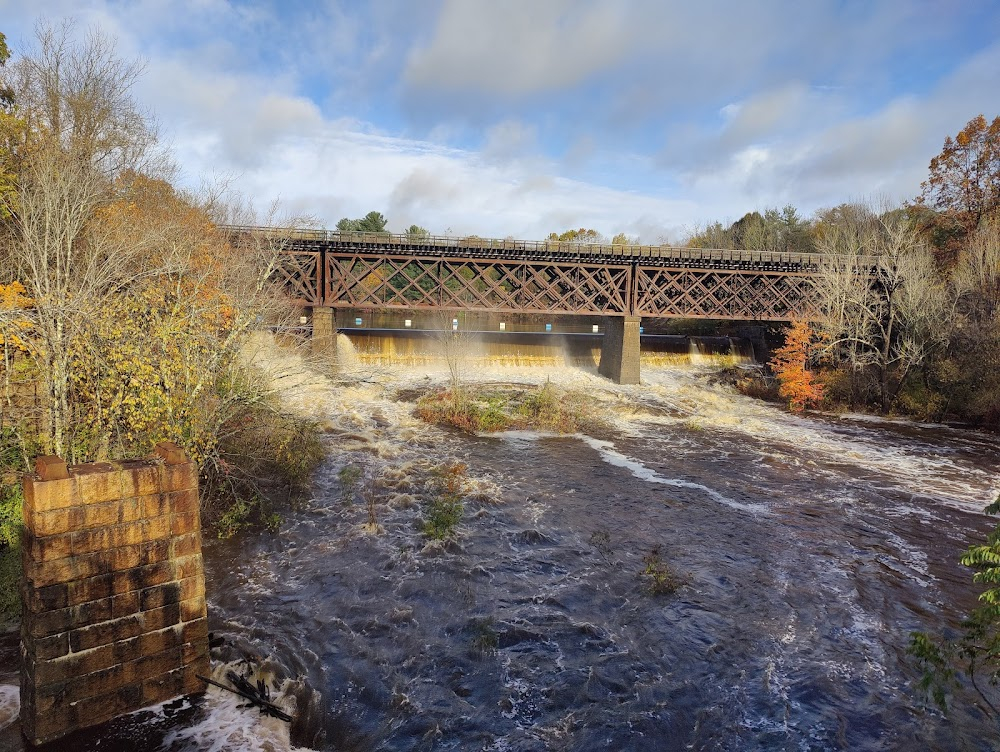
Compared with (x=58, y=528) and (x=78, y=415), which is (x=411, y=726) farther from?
(x=78, y=415)

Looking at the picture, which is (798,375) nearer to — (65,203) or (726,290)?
(726,290)

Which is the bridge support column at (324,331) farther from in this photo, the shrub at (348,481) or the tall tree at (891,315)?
the tall tree at (891,315)

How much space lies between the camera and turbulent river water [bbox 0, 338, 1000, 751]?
784 centimetres

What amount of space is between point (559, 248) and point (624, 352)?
8.72m

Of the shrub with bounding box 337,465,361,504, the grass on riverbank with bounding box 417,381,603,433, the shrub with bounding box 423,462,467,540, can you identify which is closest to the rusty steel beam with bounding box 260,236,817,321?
the grass on riverbank with bounding box 417,381,603,433

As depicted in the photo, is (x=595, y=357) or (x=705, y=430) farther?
(x=595, y=357)

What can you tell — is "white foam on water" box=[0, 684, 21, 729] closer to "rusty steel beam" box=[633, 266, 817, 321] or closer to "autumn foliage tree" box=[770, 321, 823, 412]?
"autumn foliage tree" box=[770, 321, 823, 412]

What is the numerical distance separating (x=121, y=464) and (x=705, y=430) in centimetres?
2468

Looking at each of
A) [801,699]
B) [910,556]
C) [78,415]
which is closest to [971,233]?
[910,556]

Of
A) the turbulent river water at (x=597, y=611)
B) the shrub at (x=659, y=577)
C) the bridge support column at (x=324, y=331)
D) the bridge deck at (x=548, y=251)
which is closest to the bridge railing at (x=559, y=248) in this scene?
the bridge deck at (x=548, y=251)

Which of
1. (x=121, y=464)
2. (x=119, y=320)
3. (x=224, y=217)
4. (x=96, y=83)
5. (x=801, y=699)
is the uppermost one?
(x=96, y=83)

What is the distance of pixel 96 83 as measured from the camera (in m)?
23.5

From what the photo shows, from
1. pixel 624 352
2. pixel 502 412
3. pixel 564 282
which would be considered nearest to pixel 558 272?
pixel 564 282

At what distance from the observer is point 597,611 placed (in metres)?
10.9
